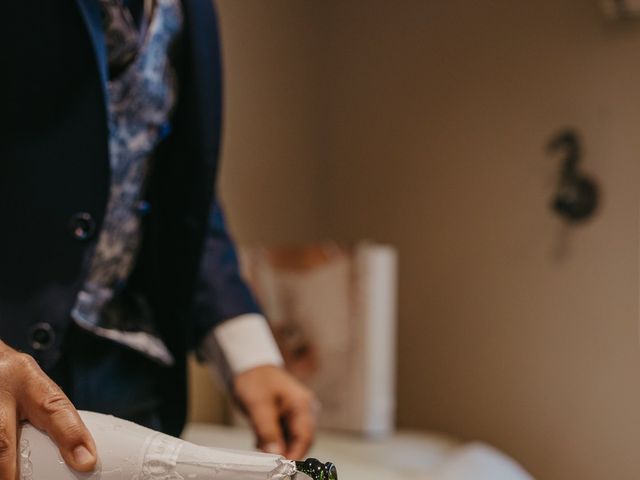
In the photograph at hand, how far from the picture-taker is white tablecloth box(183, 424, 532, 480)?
1.13 meters

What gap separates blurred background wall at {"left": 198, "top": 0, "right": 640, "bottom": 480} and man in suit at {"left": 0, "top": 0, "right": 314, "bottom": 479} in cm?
91

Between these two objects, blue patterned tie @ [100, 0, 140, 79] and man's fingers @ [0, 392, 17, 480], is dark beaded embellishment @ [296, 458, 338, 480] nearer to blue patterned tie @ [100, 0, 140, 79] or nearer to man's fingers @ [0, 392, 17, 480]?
man's fingers @ [0, 392, 17, 480]

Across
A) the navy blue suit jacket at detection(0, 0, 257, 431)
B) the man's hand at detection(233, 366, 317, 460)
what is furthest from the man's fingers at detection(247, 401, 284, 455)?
the navy blue suit jacket at detection(0, 0, 257, 431)

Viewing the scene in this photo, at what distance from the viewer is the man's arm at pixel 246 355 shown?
0.70 metres

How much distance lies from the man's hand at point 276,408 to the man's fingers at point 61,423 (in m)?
0.32

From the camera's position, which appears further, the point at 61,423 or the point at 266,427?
the point at 266,427

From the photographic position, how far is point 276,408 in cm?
71

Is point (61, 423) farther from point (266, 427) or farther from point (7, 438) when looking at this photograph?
point (266, 427)

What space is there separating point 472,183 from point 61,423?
1382 millimetres

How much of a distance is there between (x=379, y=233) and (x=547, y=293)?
1.48ft

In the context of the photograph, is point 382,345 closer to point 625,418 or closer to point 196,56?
point 625,418

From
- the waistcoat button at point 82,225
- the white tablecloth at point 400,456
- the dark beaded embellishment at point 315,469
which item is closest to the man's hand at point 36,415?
the dark beaded embellishment at point 315,469

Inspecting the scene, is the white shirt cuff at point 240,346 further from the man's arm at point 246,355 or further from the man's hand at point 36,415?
the man's hand at point 36,415

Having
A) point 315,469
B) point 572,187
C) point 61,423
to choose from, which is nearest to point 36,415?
point 61,423
